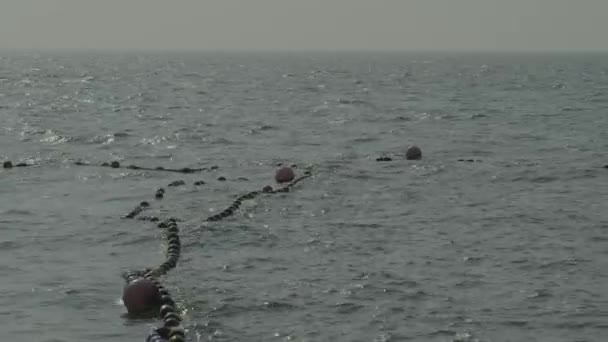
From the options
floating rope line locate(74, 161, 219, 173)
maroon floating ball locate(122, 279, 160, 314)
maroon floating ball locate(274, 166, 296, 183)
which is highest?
maroon floating ball locate(122, 279, 160, 314)

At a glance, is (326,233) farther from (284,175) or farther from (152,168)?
(152,168)

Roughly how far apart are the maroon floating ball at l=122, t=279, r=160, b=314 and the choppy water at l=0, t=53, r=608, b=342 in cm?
36

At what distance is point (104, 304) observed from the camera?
2038 cm

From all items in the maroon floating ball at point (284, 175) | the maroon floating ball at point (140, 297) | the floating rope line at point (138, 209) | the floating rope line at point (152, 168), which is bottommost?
the floating rope line at point (152, 168)

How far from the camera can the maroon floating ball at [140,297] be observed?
19.6 m

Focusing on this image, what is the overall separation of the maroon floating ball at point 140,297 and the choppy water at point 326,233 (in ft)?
1.17

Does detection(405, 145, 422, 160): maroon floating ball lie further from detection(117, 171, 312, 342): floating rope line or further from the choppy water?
detection(117, 171, 312, 342): floating rope line

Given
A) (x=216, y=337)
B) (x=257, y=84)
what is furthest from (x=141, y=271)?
(x=257, y=84)

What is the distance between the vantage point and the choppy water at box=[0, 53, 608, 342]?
19422 mm

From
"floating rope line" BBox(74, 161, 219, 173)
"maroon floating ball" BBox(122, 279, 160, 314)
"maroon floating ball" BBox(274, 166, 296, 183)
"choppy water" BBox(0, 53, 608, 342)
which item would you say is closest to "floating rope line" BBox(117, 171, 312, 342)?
"maroon floating ball" BBox(122, 279, 160, 314)

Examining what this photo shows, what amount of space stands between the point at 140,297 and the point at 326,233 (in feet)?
29.5

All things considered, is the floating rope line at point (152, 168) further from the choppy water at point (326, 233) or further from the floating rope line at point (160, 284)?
the floating rope line at point (160, 284)

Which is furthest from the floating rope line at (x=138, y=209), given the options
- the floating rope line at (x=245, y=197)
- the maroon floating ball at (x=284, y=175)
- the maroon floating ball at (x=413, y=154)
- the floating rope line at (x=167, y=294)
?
the maroon floating ball at (x=413, y=154)

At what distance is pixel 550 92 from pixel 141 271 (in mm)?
82821
